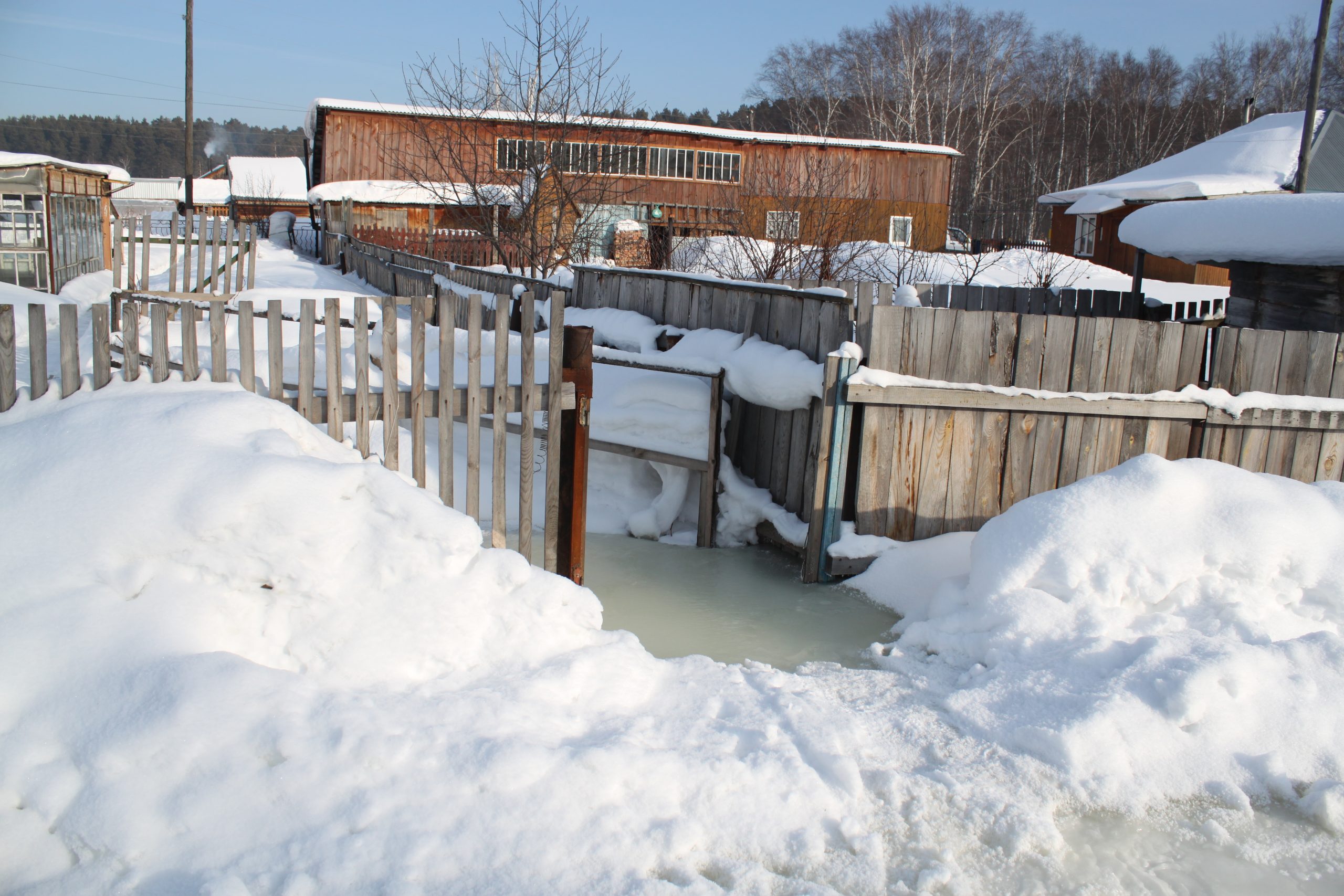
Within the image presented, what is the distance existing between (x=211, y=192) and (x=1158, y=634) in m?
72.2

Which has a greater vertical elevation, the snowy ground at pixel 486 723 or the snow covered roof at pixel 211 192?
the snow covered roof at pixel 211 192

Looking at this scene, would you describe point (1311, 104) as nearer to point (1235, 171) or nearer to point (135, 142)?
point (1235, 171)

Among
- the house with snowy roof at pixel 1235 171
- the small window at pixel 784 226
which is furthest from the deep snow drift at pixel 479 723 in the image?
the house with snowy roof at pixel 1235 171

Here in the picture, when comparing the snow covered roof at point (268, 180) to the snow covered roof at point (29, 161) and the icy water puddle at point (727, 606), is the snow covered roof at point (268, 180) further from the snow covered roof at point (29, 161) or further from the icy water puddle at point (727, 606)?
the icy water puddle at point (727, 606)

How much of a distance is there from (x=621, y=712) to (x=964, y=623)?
73.3 inches

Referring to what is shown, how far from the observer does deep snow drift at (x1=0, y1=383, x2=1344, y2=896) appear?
2387 millimetres

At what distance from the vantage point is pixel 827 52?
2122 inches

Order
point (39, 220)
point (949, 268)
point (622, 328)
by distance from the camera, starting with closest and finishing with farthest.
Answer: point (622, 328) → point (39, 220) → point (949, 268)

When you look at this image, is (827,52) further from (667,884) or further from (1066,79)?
(667,884)

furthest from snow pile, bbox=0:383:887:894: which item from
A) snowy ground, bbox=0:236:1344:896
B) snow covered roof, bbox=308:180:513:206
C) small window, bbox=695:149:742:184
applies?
small window, bbox=695:149:742:184

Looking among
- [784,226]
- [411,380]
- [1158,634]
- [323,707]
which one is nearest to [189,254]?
[784,226]

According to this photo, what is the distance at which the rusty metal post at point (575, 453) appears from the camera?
4188 millimetres

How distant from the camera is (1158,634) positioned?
12.6ft

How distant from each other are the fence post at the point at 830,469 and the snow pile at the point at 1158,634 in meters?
0.45
